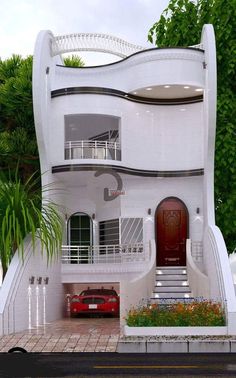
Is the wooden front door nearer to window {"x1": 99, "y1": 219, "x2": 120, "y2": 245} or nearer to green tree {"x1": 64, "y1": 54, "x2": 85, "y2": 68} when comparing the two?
window {"x1": 99, "y1": 219, "x2": 120, "y2": 245}

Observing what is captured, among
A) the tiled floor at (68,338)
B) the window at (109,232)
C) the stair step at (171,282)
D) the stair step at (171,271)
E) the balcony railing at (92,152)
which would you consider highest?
the balcony railing at (92,152)

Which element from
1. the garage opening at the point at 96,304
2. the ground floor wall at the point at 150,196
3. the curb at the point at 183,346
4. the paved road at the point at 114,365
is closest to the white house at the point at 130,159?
the ground floor wall at the point at 150,196

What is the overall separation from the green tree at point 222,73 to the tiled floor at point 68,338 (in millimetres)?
9934

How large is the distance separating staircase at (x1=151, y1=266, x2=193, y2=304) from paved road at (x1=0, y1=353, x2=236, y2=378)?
7.83 metres

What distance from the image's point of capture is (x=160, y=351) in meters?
15.3

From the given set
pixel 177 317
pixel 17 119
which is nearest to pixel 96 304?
pixel 177 317

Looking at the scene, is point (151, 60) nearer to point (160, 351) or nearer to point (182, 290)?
point (182, 290)

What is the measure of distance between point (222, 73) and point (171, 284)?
439 inches

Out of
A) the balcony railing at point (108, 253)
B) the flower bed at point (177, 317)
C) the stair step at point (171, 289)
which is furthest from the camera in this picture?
the balcony railing at point (108, 253)

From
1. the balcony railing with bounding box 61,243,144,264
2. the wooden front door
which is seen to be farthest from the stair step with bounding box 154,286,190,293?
the wooden front door

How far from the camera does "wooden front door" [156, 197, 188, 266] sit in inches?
1053

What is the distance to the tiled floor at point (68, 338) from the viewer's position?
15625 millimetres

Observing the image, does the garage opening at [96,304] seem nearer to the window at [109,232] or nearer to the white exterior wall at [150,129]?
the window at [109,232]

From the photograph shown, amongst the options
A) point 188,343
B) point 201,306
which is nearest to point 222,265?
point 201,306
